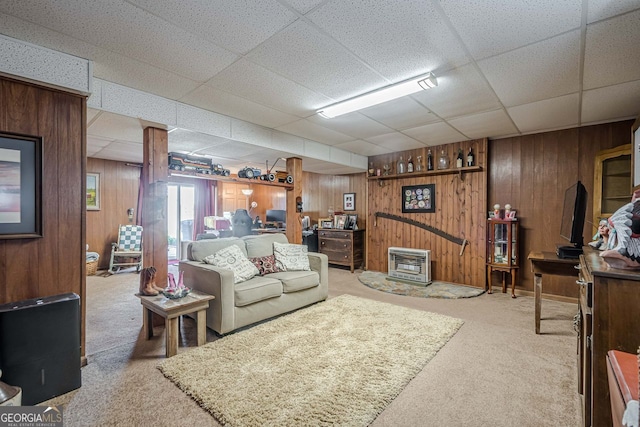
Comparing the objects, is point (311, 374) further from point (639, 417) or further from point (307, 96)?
point (307, 96)

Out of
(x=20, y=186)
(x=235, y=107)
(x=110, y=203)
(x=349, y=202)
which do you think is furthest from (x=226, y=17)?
(x=110, y=203)

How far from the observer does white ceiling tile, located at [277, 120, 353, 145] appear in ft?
12.8

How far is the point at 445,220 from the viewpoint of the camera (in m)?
5.07

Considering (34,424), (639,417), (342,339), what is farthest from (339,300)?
(639,417)

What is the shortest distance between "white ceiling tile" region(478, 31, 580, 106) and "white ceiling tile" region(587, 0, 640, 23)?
0.17 meters

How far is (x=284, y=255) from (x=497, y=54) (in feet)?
9.83

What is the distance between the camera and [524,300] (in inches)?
158

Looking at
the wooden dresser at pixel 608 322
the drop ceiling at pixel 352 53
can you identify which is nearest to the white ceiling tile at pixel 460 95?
the drop ceiling at pixel 352 53

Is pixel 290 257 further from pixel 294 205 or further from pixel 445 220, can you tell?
pixel 445 220

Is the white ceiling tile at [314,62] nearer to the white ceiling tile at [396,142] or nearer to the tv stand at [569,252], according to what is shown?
the white ceiling tile at [396,142]

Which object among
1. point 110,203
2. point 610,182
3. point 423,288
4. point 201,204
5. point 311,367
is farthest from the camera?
point 201,204

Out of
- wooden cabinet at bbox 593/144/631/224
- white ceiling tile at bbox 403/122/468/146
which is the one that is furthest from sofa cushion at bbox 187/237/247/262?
wooden cabinet at bbox 593/144/631/224

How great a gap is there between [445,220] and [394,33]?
3.83 m

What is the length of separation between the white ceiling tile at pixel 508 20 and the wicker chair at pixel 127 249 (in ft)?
20.7
